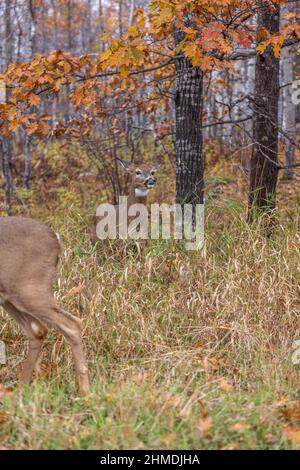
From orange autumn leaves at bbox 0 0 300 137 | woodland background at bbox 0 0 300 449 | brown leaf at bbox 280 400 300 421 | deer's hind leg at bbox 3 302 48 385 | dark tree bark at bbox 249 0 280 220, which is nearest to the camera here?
woodland background at bbox 0 0 300 449

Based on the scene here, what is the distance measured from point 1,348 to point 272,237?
293 centimetres

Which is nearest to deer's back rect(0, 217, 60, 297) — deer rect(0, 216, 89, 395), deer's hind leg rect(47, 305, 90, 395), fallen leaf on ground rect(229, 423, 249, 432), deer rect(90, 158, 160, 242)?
deer rect(0, 216, 89, 395)

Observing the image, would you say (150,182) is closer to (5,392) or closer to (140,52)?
(140,52)

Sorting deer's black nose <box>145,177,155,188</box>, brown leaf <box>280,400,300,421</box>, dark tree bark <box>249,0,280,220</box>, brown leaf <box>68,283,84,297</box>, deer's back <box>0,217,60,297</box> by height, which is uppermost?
dark tree bark <box>249,0,280,220</box>

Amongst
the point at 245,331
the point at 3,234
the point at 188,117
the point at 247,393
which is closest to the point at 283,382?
the point at 247,393

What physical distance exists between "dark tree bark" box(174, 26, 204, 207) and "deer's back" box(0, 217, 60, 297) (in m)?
2.49

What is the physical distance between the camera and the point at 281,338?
18.8 feet

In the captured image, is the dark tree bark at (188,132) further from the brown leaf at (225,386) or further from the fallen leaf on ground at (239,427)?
the fallen leaf on ground at (239,427)

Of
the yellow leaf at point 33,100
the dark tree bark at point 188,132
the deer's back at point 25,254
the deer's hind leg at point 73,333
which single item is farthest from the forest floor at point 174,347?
the yellow leaf at point 33,100

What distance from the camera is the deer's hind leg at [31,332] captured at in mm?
5246

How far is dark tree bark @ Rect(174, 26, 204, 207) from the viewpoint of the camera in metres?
7.40

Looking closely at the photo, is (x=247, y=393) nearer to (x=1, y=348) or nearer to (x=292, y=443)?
(x=292, y=443)

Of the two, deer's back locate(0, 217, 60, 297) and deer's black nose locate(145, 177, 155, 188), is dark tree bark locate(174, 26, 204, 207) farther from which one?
deer's back locate(0, 217, 60, 297)

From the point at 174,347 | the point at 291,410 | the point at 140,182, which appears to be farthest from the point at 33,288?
the point at 140,182
